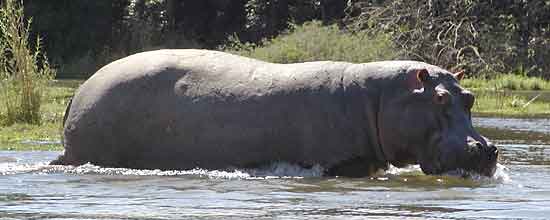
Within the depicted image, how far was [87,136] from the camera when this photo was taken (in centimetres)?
1120

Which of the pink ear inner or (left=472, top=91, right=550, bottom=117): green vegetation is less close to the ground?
the pink ear inner

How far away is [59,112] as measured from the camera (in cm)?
1761

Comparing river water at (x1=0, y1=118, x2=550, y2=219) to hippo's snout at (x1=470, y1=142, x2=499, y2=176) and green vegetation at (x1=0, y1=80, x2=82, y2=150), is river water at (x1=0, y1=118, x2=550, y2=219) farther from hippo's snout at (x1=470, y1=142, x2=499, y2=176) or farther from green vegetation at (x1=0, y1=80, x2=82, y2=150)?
green vegetation at (x1=0, y1=80, x2=82, y2=150)

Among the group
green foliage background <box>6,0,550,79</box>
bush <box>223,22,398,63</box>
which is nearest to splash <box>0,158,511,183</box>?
green foliage background <box>6,0,550,79</box>

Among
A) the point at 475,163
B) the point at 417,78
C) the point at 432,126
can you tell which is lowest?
the point at 475,163

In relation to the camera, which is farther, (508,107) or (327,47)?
(327,47)

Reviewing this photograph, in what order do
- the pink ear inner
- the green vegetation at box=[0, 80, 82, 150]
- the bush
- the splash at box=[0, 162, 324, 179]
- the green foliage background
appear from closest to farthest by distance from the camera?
the pink ear inner, the splash at box=[0, 162, 324, 179], the green vegetation at box=[0, 80, 82, 150], the bush, the green foliage background

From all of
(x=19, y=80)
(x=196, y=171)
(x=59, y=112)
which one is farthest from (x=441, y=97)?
(x=59, y=112)

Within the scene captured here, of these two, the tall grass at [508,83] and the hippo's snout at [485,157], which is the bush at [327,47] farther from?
the hippo's snout at [485,157]

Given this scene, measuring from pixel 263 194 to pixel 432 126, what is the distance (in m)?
1.64

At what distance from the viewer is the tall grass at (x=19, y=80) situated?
50.1ft

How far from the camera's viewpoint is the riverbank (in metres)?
14.0

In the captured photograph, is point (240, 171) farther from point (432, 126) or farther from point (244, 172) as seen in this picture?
point (432, 126)

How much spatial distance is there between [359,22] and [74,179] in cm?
2327
